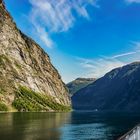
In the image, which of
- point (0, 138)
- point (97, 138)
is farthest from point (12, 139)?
point (97, 138)

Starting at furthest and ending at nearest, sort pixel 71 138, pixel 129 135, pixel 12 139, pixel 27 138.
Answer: pixel 71 138 < pixel 27 138 < pixel 12 139 < pixel 129 135

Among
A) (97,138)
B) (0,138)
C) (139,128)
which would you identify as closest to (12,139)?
(0,138)

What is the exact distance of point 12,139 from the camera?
83000 millimetres

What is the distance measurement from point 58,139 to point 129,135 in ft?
247

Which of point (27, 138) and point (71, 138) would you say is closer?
point (27, 138)

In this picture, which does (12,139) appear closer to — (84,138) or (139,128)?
(84,138)

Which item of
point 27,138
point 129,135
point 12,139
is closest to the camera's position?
point 129,135

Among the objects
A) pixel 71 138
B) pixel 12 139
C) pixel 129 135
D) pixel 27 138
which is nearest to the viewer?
pixel 129 135

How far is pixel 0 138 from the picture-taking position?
8362 centimetres

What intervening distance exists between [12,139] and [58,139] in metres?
13.8

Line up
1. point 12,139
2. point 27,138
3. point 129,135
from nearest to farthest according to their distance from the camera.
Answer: point 129,135 → point 12,139 → point 27,138

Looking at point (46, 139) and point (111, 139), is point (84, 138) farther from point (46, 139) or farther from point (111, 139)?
point (46, 139)

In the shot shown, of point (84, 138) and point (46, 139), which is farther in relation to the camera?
point (84, 138)

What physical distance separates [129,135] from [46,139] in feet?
235
